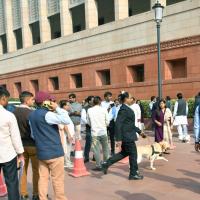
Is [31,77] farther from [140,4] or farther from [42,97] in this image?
[42,97]

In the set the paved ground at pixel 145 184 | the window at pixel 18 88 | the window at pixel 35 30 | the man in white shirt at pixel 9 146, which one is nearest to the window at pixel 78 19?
the window at pixel 35 30

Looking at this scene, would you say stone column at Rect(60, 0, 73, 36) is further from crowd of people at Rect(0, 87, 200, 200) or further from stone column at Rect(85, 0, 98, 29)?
crowd of people at Rect(0, 87, 200, 200)

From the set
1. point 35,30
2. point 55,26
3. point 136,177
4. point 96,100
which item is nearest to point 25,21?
point 55,26

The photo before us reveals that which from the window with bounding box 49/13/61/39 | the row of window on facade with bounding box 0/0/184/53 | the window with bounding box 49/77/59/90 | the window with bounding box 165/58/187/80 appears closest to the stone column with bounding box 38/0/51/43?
the row of window on facade with bounding box 0/0/184/53

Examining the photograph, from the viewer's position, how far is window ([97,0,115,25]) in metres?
28.7

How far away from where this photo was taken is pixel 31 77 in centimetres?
3116

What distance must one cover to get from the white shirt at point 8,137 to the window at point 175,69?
1447cm

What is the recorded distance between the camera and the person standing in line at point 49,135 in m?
5.39

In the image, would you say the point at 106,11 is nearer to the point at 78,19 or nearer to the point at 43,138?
the point at 78,19

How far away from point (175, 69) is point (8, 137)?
49.1 feet

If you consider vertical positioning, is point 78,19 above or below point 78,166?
above

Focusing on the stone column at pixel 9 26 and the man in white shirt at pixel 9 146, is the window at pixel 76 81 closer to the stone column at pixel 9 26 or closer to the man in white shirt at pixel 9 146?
the stone column at pixel 9 26

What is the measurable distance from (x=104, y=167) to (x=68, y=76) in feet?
62.0

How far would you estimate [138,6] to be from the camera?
2706 cm
